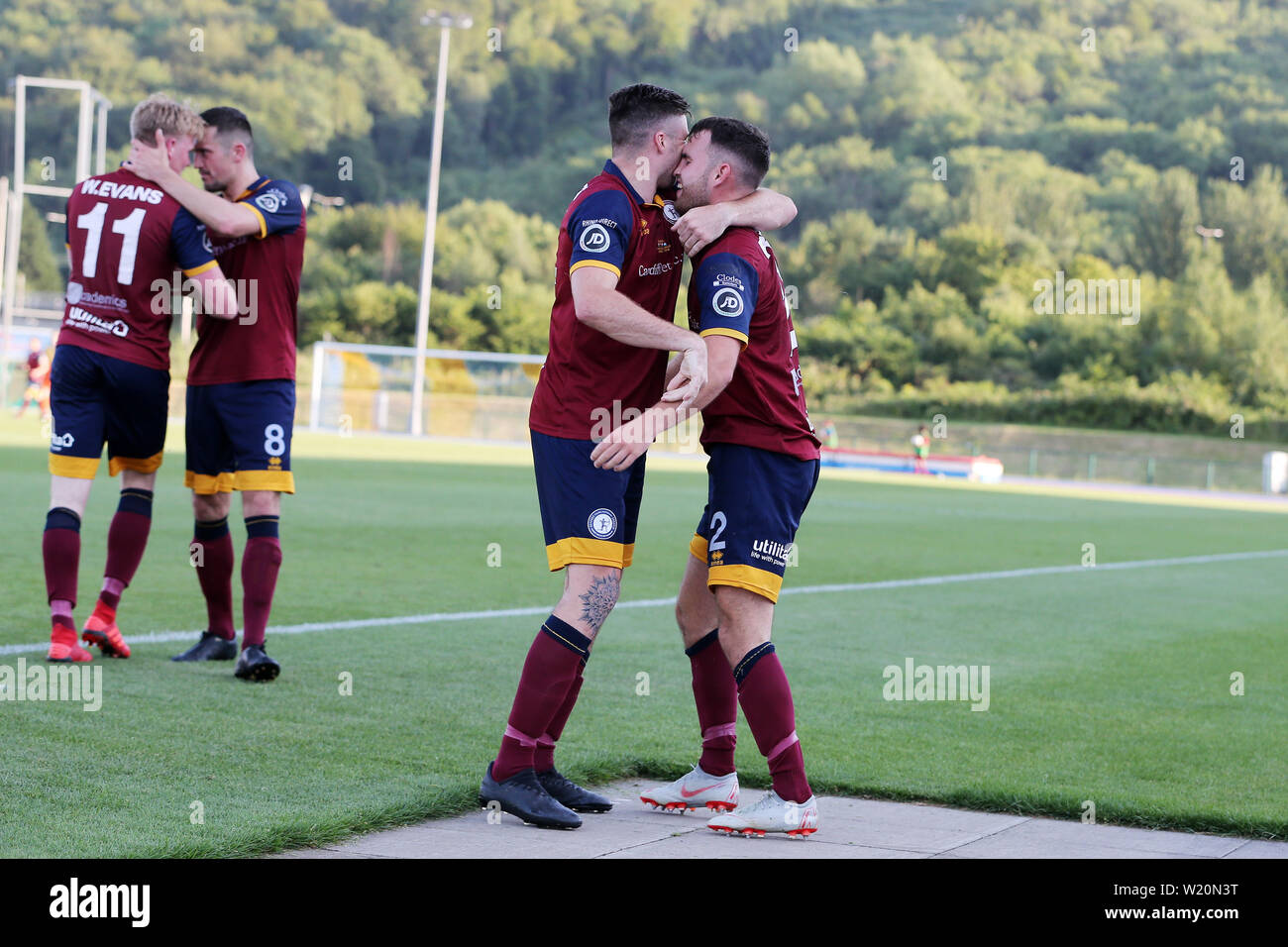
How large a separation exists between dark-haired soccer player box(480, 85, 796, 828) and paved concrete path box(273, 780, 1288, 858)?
0.52 ft

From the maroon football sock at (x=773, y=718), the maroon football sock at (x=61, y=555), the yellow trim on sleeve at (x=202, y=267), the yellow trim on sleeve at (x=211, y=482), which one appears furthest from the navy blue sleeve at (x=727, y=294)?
the maroon football sock at (x=61, y=555)

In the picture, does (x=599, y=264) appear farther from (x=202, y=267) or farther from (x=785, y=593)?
(x=785, y=593)

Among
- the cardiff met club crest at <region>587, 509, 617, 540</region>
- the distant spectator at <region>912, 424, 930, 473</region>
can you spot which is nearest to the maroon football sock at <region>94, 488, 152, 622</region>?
the cardiff met club crest at <region>587, 509, 617, 540</region>

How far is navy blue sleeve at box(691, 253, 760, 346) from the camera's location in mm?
4109

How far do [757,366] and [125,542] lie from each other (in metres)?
3.37

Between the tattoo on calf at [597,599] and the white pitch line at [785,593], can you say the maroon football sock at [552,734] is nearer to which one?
the tattoo on calf at [597,599]

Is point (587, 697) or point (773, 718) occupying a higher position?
point (773, 718)

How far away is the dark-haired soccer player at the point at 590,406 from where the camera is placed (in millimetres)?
4270

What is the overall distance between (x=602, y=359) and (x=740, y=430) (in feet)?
1.48

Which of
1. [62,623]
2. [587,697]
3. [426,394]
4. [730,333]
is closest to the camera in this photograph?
[730,333]

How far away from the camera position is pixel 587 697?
6.30 m

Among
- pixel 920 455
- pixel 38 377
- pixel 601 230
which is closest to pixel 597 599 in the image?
pixel 601 230

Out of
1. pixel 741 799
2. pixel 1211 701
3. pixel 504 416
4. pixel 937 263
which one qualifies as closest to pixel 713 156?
pixel 741 799

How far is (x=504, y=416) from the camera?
47125mm
